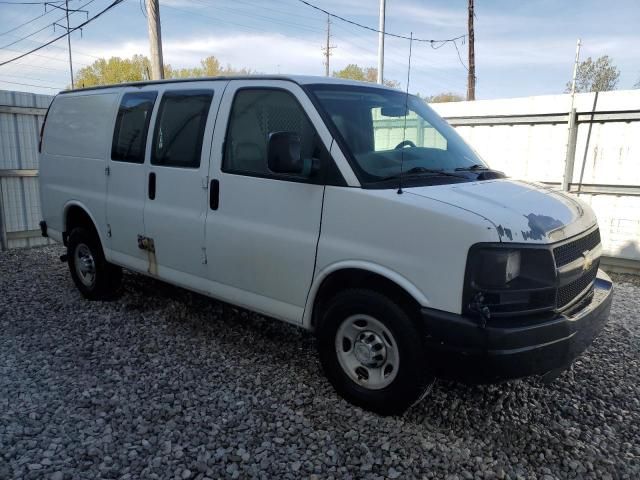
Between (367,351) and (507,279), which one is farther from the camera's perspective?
(367,351)

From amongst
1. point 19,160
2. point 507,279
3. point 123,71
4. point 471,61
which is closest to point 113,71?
point 123,71

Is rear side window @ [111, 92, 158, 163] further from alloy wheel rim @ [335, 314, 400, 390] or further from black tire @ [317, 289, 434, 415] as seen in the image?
alloy wheel rim @ [335, 314, 400, 390]

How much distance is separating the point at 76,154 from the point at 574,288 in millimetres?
4890

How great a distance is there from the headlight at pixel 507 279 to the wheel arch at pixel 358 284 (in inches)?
11.8

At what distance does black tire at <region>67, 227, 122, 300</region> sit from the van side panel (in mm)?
255

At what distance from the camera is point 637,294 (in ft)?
21.1

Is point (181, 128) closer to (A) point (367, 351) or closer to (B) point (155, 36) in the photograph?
(A) point (367, 351)

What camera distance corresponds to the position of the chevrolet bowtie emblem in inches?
123

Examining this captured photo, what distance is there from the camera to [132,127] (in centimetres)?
472

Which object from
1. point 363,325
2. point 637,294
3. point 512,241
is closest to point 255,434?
point 363,325

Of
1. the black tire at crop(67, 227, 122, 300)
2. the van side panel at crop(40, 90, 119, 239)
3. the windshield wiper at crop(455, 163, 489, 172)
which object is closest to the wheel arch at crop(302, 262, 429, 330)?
the windshield wiper at crop(455, 163, 489, 172)

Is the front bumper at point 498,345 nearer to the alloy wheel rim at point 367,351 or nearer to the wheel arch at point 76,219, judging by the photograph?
the alloy wheel rim at point 367,351

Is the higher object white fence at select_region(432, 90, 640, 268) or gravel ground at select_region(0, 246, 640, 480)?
white fence at select_region(432, 90, 640, 268)

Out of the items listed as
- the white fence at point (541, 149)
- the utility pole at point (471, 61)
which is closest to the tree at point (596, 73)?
the utility pole at point (471, 61)
